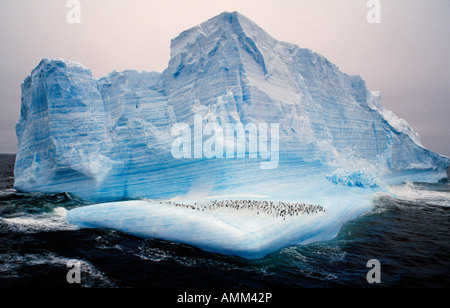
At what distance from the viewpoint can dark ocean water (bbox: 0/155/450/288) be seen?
8.17 meters

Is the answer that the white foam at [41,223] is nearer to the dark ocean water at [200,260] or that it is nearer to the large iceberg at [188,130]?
the dark ocean water at [200,260]

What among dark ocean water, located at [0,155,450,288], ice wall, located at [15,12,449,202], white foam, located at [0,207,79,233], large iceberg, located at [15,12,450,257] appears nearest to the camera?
dark ocean water, located at [0,155,450,288]

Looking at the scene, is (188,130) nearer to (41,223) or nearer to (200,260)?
(41,223)

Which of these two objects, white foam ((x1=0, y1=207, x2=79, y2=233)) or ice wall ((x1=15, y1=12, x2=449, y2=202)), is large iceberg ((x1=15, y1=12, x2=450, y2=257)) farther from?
white foam ((x1=0, y1=207, x2=79, y2=233))

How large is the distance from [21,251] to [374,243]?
13776 mm

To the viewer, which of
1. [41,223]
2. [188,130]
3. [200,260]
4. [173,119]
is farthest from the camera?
[173,119]

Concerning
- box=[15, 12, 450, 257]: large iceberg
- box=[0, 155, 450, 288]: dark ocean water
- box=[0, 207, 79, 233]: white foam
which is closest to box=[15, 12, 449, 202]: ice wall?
box=[15, 12, 450, 257]: large iceberg

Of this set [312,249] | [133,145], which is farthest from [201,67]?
[312,249]

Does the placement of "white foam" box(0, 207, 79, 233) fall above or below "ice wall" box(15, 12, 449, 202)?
below

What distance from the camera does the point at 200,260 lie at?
9.40 m

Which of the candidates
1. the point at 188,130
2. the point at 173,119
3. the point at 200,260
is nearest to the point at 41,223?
the point at 200,260

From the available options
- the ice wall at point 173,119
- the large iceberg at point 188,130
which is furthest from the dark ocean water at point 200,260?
the ice wall at point 173,119

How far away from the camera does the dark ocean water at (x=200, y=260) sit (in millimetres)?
8166

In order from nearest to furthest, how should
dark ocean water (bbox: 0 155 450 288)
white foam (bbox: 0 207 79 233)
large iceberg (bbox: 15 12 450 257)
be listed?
dark ocean water (bbox: 0 155 450 288)
white foam (bbox: 0 207 79 233)
large iceberg (bbox: 15 12 450 257)
